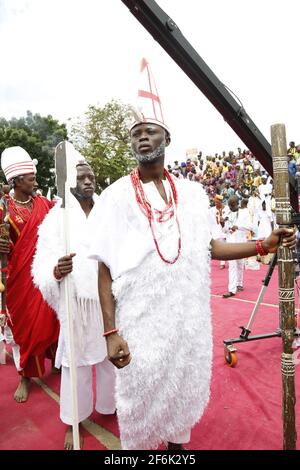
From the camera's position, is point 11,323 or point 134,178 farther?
point 11,323

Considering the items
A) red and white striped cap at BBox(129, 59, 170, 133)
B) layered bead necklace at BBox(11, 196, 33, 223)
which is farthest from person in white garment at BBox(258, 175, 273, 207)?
red and white striped cap at BBox(129, 59, 170, 133)

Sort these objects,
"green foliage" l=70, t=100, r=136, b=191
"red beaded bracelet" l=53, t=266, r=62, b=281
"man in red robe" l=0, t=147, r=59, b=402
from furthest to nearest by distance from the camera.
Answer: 1. "green foliage" l=70, t=100, r=136, b=191
2. "man in red robe" l=0, t=147, r=59, b=402
3. "red beaded bracelet" l=53, t=266, r=62, b=281

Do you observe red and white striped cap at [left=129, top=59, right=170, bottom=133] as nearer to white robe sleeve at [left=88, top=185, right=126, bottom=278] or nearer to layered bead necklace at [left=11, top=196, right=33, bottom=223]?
white robe sleeve at [left=88, top=185, right=126, bottom=278]

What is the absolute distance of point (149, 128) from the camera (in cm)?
210

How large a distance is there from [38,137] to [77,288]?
90.1 feet

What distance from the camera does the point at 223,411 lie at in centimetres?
290

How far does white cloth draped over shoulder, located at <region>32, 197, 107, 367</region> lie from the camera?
262 cm

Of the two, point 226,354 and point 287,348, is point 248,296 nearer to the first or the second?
point 226,354

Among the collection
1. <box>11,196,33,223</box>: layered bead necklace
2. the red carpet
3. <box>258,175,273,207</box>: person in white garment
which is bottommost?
the red carpet

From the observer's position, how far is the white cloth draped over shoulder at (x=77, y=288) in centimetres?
262

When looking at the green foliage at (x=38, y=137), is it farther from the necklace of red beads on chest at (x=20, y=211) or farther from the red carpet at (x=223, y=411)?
the red carpet at (x=223, y=411)

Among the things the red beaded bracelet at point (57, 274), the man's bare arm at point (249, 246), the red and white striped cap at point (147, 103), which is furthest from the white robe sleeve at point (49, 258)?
the man's bare arm at point (249, 246)
